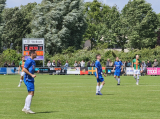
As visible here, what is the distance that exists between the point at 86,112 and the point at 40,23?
5461 cm

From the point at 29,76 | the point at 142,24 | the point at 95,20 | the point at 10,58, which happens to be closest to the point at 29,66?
the point at 29,76

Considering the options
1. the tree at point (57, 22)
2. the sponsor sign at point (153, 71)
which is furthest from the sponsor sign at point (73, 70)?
the tree at point (57, 22)

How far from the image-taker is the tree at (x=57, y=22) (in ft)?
209

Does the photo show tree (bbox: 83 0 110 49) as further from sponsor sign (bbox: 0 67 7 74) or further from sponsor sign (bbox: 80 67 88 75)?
sponsor sign (bbox: 0 67 7 74)

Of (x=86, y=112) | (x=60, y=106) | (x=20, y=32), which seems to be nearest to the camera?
(x=86, y=112)

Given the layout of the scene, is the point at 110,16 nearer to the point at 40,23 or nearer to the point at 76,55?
the point at 40,23

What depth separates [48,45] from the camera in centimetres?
6362

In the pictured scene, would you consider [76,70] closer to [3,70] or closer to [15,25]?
[3,70]

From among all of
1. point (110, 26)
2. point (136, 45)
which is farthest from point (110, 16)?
point (136, 45)

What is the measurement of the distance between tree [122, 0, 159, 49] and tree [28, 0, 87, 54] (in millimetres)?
14326

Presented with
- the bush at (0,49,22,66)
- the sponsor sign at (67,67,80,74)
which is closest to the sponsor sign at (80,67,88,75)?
the sponsor sign at (67,67,80,74)

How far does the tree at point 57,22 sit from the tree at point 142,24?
47.0 feet

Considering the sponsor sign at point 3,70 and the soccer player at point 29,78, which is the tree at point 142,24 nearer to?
the sponsor sign at point 3,70

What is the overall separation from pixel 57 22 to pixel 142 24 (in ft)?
65.9
